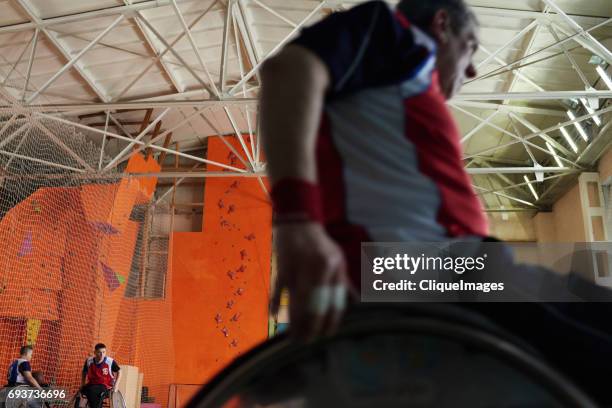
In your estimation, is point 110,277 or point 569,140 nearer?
point 110,277

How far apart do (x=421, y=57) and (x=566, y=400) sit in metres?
0.49

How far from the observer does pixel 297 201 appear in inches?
28.7

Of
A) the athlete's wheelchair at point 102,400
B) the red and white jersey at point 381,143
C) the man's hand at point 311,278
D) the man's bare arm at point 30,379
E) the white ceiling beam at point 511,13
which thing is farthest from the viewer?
the athlete's wheelchair at point 102,400

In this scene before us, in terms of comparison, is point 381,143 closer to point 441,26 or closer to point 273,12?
point 441,26

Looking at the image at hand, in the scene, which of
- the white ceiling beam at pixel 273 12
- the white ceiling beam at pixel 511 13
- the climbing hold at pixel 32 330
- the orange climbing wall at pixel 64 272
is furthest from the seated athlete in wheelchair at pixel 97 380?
the white ceiling beam at pixel 511 13

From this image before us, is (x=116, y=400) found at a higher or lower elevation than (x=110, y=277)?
lower

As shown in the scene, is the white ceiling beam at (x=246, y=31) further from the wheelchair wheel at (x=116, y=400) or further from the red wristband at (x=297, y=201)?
the red wristband at (x=297, y=201)

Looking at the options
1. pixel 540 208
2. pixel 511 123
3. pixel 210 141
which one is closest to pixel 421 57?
pixel 511 123

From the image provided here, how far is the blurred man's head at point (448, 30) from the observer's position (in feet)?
3.25

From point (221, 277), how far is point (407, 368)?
12162mm

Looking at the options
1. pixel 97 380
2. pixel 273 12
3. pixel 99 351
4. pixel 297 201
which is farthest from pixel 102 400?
pixel 297 201

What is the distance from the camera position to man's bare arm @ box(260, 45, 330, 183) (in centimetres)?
74

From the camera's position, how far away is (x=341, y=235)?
81 centimetres

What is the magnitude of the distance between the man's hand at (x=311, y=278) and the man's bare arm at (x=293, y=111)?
0.07 m
